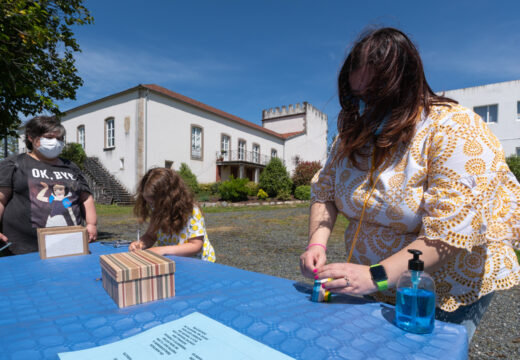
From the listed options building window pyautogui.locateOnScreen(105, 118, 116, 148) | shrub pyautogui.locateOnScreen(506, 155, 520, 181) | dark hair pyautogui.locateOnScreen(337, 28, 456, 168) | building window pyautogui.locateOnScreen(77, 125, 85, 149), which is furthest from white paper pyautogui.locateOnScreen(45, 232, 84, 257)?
building window pyautogui.locateOnScreen(77, 125, 85, 149)

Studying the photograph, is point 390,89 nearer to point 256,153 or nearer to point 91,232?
point 91,232

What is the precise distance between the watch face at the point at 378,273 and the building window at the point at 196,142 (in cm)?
2113

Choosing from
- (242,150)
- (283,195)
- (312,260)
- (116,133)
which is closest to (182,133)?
(116,133)

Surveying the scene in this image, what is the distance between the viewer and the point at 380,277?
3.02 feet

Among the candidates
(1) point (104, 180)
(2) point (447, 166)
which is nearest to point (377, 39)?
(2) point (447, 166)

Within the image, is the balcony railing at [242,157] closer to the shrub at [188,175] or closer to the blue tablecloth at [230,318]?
the shrub at [188,175]

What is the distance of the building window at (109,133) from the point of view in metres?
19.9

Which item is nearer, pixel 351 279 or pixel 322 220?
pixel 351 279

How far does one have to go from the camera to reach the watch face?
919 millimetres

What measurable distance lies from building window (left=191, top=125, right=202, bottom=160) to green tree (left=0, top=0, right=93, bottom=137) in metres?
16.4

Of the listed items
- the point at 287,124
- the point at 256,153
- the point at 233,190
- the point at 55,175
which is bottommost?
the point at 233,190

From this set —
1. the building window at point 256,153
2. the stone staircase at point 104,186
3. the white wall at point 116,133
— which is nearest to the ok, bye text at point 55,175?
the stone staircase at point 104,186

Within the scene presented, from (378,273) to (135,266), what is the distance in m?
0.85

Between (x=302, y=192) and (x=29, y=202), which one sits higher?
(x=29, y=202)
